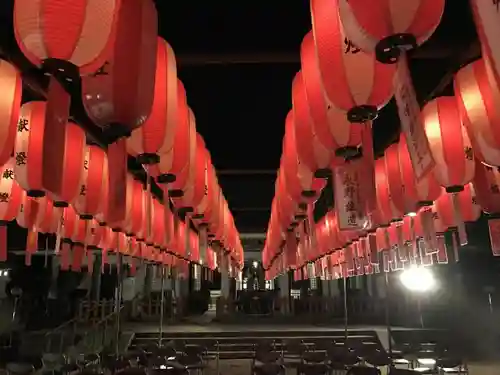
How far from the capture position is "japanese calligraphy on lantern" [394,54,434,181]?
161cm

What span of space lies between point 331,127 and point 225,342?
13.5m

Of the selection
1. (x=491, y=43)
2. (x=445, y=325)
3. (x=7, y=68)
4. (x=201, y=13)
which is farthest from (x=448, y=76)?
(x=445, y=325)

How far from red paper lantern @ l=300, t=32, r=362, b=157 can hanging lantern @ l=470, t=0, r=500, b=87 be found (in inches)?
40.1

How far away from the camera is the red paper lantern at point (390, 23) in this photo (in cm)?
155

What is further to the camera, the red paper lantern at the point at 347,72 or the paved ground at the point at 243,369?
the paved ground at the point at 243,369

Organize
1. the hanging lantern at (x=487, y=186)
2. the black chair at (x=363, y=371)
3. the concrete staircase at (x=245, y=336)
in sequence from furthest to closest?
the concrete staircase at (x=245, y=336), the black chair at (x=363, y=371), the hanging lantern at (x=487, y=186)

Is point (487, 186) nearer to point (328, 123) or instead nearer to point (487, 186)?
point (487, 186)

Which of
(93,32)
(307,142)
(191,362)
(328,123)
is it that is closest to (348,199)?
(307,142)

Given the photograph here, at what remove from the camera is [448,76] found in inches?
207

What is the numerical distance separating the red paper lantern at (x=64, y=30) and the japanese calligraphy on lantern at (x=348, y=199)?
164 centimetres

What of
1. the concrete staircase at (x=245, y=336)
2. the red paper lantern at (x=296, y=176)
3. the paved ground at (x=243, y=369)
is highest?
the red paper lantern at (x=296, y=176)

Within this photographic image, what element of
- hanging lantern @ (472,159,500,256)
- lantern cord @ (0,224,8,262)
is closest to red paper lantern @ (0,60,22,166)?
lantern cord @ (0,224,8,262)

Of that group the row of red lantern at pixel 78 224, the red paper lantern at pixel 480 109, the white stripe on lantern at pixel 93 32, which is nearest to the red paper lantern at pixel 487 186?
the red paper lantern at pixel 480 109

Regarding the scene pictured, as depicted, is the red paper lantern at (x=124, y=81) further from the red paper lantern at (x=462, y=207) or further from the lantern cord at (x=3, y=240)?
the lantern cord at (x=3, y=240)
